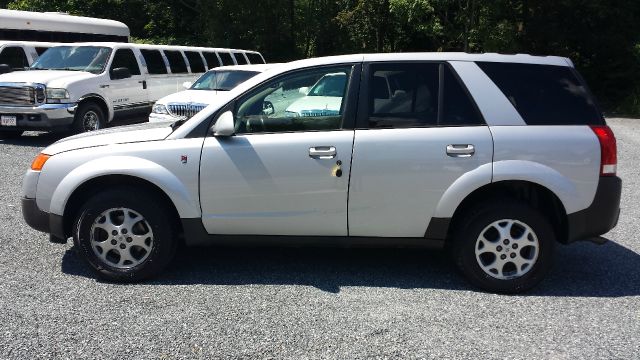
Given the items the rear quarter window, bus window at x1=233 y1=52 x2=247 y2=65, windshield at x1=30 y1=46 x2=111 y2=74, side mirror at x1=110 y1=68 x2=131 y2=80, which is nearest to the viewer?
the rear quarter window

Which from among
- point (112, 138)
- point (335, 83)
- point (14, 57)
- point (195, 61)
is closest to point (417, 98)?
point (335, 83)

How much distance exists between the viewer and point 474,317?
4.09 m

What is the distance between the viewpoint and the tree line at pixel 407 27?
2010cm

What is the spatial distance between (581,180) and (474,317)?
4.37 feet

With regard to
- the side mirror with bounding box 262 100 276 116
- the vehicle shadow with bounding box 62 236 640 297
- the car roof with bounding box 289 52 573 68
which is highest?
the car roof with bounding box 289 52 573 68

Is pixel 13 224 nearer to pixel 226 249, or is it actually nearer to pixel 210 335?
pixel 226 249

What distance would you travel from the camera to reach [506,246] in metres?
4.50

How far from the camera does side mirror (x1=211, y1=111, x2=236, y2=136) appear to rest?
14.7 feet

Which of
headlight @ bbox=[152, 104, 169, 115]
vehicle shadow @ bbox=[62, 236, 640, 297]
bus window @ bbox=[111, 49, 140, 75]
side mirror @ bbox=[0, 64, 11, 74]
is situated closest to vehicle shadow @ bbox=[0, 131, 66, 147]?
side mirror @ bbox=[0, 64, 11, 74]

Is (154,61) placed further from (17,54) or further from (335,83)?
(335,83)

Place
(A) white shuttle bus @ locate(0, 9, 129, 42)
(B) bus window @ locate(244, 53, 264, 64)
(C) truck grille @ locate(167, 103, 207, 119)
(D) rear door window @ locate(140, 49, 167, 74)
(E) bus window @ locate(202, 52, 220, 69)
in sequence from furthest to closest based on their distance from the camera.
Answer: (A) white shuttle bus @ locate(0, 9, 129, 42)
(B) bus window @ locate(244, 53, 264, 64)
(E) bus window @ locate(202, 52, 220, 69)
(D) rear door window @ locate(140, 49, 167, 74)
(C) truck grille @ locate(167, 103, 207, 119)

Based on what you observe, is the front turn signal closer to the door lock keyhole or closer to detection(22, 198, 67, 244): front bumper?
detection(22, 198, 67, 244): front bumper

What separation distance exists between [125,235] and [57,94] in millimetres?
7589

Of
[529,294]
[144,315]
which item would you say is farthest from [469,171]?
[144,315]
